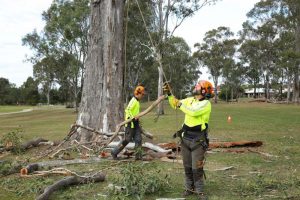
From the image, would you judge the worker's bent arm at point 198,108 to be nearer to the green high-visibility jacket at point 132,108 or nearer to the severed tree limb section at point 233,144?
the green high-visibility jacket at point 132,108

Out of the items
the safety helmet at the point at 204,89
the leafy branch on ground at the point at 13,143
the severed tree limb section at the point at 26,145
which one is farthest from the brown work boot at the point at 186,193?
the severed tree limb section at the point at 26,145

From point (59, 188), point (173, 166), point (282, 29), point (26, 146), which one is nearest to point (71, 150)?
point (26, 146)

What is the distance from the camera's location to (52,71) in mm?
54625

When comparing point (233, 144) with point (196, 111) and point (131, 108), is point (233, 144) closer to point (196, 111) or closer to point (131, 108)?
point (131, 108)

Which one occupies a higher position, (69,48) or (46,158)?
(69,48)

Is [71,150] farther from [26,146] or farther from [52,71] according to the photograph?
[52,71]

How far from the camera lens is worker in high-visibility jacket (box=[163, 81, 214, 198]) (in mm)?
7414

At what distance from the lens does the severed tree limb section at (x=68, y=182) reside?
285 inches

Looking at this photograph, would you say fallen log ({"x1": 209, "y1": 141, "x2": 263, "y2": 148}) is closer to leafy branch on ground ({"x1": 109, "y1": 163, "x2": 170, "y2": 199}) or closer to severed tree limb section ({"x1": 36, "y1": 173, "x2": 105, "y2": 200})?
severed tree limb section ({"x1": 36, "y1": 173, "x2": 105, "y2": 200})

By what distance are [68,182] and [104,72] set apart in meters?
7.10

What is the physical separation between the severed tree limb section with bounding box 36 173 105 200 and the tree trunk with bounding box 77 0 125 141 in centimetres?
568

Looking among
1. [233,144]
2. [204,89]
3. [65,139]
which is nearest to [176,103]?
[204,89]

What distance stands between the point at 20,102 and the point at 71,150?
95.2 m

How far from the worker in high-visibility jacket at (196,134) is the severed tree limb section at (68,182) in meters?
1.98
